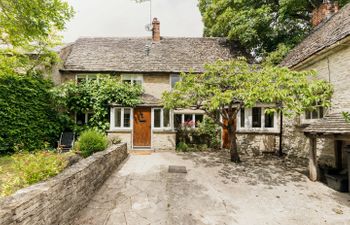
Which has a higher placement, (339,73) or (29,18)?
(29,18)

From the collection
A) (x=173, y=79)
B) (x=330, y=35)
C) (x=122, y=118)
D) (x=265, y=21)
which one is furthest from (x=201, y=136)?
(x=265, y=21)

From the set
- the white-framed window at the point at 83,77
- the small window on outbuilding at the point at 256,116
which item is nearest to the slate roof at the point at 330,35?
the small window on outbuilding at the point at 256,116

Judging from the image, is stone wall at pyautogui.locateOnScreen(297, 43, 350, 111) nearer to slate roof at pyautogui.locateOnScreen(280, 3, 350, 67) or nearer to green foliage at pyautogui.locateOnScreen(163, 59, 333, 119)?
green foliage at pyautogui.locateOnScreen(163, 59, 333, 119)

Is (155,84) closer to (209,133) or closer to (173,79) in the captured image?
(173,79)

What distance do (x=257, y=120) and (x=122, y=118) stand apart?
9.47 metres

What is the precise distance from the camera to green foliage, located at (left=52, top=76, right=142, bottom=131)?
11830mm

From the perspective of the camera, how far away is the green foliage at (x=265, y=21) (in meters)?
13.5

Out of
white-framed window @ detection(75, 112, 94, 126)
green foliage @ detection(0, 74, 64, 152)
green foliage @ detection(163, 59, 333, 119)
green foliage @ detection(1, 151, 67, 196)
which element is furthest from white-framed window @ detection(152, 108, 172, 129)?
green foliage @ detection(1, 151, 67, 196)

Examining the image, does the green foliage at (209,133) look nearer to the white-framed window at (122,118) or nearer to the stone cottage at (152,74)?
the stone cottage at (152,74)

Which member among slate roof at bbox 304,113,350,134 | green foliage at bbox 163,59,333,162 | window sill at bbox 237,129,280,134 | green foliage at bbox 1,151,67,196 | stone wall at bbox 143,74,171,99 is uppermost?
stone wall at bbox 143,74,171,99

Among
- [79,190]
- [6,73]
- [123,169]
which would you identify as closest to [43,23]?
[6,73]

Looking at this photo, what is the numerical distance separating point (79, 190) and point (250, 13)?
15767 millimetres

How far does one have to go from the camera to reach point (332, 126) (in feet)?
20.1

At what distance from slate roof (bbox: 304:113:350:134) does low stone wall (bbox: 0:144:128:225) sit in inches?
308
